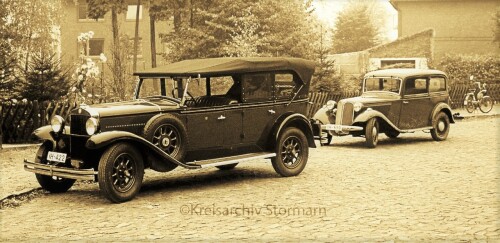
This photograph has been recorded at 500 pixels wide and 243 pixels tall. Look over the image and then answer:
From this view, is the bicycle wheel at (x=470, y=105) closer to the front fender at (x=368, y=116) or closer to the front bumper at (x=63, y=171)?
the front fender at (x=368, y=116)

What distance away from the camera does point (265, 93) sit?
11.5 metres

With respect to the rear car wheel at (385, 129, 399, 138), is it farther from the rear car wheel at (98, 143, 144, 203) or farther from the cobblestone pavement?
the rear car wheel at (98, 143, 144, 203)

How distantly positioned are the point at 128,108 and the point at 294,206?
8.97 ft

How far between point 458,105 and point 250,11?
924 cm

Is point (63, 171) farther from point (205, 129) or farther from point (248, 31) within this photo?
point (248, 31)

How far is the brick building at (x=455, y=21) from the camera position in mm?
42125

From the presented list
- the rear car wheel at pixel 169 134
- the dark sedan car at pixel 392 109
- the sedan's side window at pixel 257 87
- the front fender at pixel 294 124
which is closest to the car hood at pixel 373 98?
the dark sedan car at pixel 392 109

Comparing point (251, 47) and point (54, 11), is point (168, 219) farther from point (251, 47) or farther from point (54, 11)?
point (54, 11)

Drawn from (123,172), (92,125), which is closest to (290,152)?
(123,172)

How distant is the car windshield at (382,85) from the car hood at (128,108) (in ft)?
26.0

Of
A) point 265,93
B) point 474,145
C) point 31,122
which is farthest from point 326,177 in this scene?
point 31,122

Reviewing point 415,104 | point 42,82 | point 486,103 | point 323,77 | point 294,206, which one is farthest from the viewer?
point 486,103

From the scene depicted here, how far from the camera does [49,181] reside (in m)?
10.2

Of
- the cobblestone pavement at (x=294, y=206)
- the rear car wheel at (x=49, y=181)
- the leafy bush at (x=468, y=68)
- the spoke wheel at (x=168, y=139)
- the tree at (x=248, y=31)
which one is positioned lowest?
the cobblestone pavement at (x=294, y=206)
